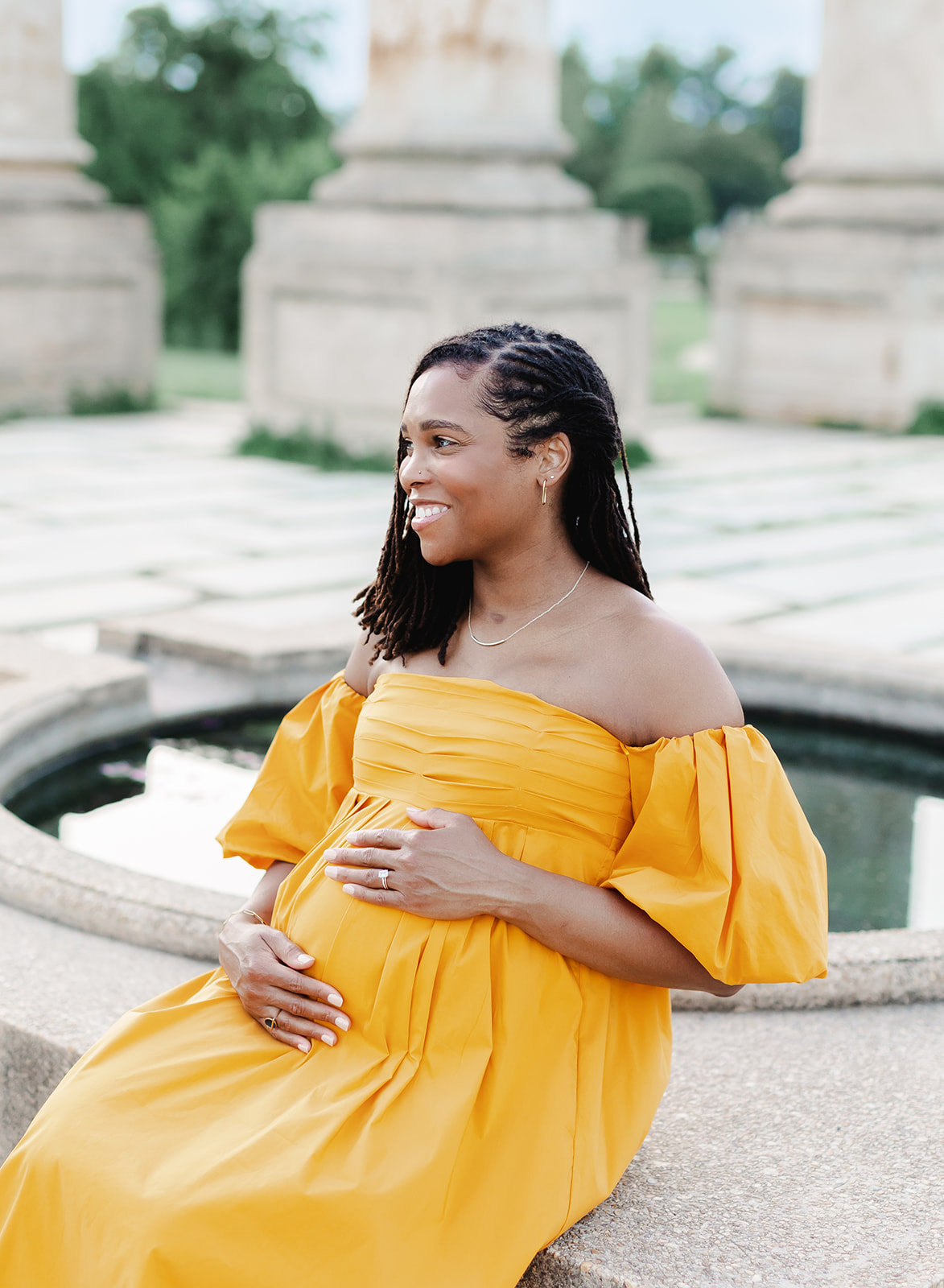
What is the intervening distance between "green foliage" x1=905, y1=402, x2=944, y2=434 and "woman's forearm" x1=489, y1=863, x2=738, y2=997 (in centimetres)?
1329

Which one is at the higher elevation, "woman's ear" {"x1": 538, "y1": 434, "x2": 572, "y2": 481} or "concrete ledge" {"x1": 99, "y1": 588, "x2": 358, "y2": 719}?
"woman's ear" {"x1": 538, "y1": 434, "x2": 572, "y2": 481}

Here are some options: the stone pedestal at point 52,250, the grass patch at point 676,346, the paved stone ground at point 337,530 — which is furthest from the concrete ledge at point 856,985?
the grass patch at point 676,346

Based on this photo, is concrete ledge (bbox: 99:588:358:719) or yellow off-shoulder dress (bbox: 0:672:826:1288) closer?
yellow off-shoulder dress (bbox: 0:672:826:1288)

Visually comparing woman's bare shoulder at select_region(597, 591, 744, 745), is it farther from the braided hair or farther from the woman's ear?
the woman's ear

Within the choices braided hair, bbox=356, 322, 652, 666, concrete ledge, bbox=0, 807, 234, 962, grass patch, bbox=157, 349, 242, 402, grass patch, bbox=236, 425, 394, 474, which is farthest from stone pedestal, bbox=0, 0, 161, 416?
Result: braided hair, bbox=356, 322, 652, 666

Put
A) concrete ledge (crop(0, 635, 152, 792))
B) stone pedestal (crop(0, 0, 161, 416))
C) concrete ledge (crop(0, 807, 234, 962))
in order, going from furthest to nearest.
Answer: stone pedestal (crop(0, 0, 161, 416))
concrete ledge (crop(0, 635, 152, 792))
concrete ledge (crop(0, 807, 234, 962))

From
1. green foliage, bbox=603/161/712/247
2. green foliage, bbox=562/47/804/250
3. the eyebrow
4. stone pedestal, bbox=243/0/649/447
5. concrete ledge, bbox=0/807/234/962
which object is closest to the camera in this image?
the eyebrow

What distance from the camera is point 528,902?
6.90 feet

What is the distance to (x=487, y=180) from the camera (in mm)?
11641

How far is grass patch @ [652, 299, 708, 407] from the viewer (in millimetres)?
18500

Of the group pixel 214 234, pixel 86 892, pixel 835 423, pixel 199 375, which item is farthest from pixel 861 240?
pixel 86 892

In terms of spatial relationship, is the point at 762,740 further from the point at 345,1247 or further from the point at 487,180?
the point at 487,180

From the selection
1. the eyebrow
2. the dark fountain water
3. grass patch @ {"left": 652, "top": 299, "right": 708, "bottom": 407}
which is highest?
the eyebrow

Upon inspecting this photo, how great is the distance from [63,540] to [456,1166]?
7141 millimetres
